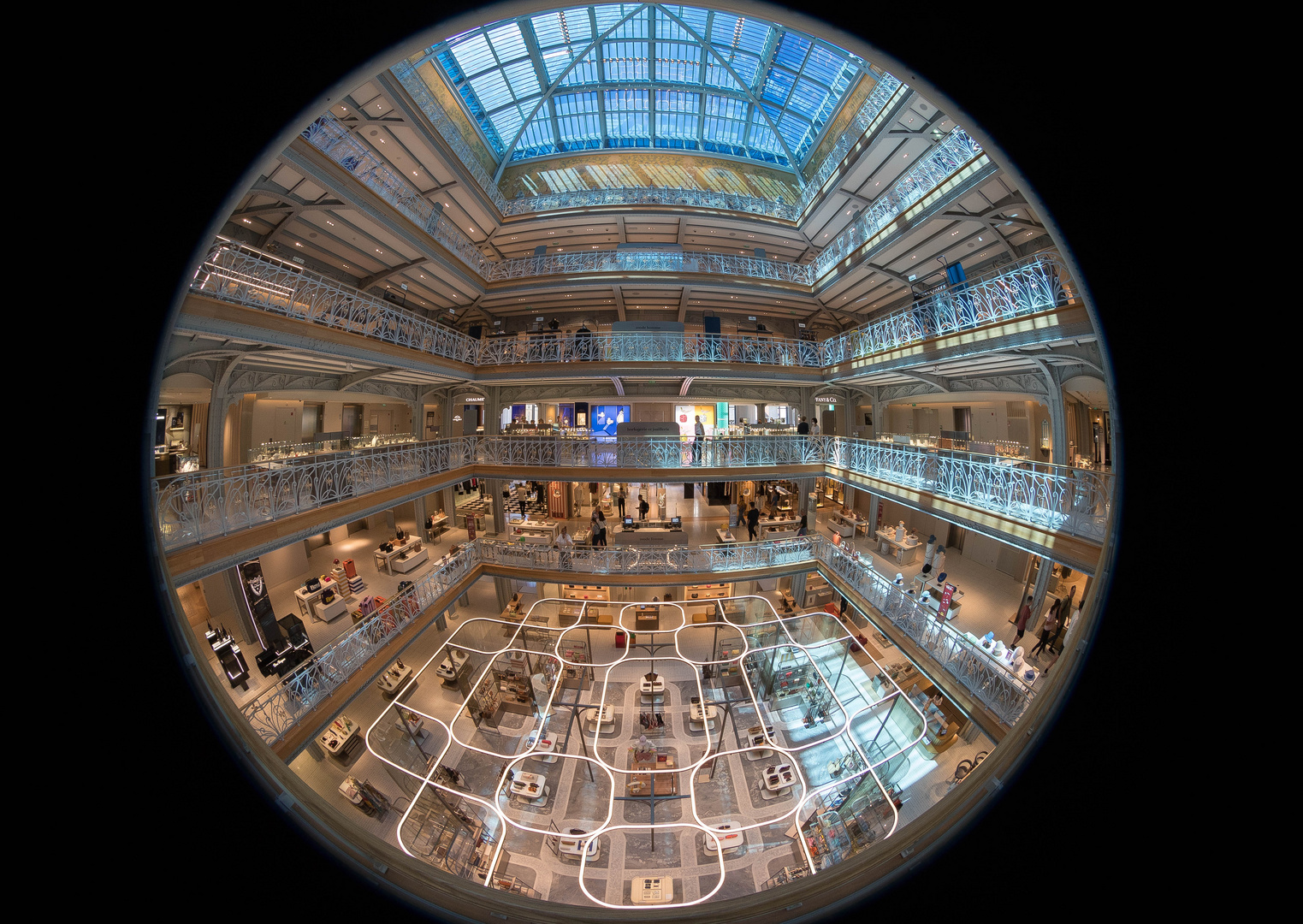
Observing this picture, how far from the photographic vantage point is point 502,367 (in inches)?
388

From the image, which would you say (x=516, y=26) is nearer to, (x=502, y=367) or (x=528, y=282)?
(x=528, y=282)

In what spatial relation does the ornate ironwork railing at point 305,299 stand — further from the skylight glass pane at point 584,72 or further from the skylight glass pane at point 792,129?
the skylight glass pane at point 792,129

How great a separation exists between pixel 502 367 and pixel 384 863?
9.64 meters

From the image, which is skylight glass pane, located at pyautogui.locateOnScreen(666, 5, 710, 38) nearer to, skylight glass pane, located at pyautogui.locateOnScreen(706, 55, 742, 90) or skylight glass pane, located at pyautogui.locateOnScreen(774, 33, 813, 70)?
skylight glass pane, located at pyautogui.locateOnScreen(706, 55, 742, 90)

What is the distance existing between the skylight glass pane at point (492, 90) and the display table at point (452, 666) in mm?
14686

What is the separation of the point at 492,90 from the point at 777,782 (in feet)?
58.0

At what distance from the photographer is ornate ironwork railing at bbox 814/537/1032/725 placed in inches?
208

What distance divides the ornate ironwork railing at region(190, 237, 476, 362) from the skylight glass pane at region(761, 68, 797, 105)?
11593 millimetres

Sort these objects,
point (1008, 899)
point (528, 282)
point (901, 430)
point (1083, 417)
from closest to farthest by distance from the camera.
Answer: point (1008, 899) → point (1083, 417) → point (528, 282) → point (901, 430)

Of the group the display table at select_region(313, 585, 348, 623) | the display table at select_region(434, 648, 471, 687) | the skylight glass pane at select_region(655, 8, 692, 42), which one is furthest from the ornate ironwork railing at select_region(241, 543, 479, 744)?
the skylight glass pane at select_region(655, 8, 692, 42)

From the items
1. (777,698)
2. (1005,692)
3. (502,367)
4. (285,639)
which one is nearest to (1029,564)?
(1005,692)

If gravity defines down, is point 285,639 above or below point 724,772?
above

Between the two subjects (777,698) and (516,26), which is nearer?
(777,698)

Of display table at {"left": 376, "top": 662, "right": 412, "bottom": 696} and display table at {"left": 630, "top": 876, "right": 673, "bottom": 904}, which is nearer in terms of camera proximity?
display table at {"left": 630, "top": 876, "right": 673, "bottom": 904}
